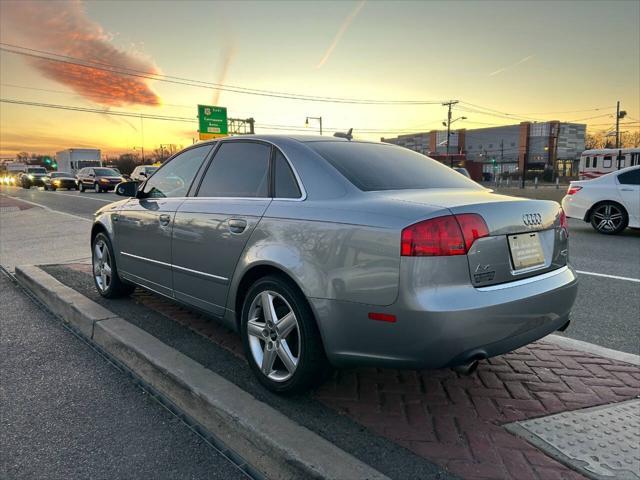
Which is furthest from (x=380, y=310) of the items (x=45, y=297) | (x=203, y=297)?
(x=45, y=297)

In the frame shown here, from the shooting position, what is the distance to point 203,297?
3.58m

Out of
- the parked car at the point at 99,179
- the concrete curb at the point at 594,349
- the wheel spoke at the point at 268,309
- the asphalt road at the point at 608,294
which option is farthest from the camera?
the parked car at the point at 99,179

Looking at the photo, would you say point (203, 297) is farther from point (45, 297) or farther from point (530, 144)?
point (530, 144)

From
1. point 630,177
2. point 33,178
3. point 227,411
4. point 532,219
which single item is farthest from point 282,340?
point 33,178

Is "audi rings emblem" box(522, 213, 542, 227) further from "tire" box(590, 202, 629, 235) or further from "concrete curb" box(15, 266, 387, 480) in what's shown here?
"tire" box(590, 202, 629, 235)

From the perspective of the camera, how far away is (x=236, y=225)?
3.22 metres

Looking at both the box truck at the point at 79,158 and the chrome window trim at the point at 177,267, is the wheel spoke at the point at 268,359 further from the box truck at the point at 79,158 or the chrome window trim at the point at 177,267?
the box truck at the point at 79,158

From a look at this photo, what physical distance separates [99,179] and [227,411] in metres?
33.8

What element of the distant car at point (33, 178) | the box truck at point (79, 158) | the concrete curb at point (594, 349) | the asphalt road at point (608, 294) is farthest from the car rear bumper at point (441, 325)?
the distant car at point (33, 178)

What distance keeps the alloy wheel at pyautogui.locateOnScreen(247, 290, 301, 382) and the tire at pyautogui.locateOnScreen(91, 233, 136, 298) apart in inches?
96.0

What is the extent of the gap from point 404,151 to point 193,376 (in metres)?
2.33

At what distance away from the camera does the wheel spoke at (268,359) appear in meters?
2.96

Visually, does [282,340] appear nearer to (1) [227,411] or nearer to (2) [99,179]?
(1) [227,411]

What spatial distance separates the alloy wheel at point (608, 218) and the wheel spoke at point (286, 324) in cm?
1017
